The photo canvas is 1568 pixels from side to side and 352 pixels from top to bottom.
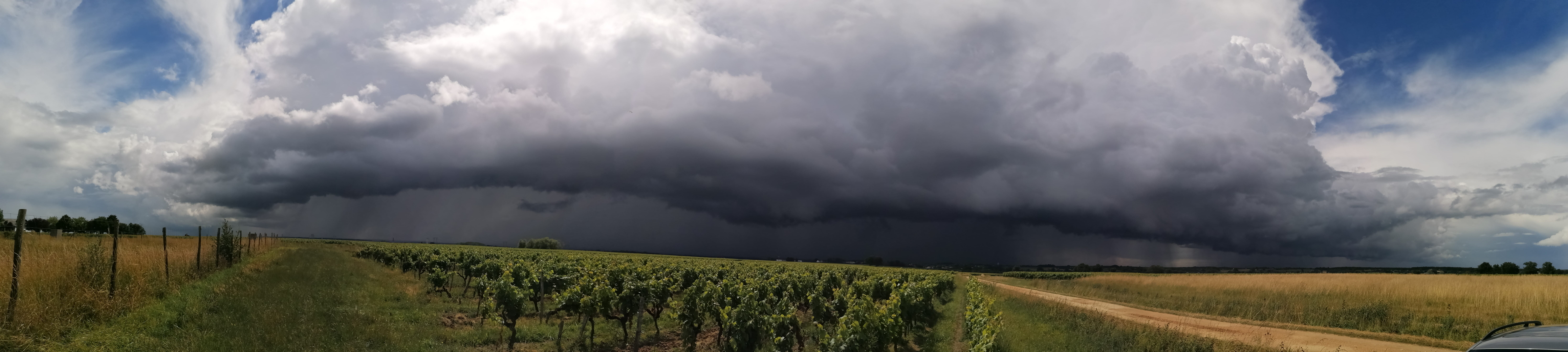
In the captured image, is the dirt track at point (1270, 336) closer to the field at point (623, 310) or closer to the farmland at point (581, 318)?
the farmland at point (581, 318)

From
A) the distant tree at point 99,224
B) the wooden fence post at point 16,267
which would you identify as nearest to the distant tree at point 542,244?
the distant tree at point 99,224

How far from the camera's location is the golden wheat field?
81.0 feet

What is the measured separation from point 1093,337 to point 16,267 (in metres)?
28.0

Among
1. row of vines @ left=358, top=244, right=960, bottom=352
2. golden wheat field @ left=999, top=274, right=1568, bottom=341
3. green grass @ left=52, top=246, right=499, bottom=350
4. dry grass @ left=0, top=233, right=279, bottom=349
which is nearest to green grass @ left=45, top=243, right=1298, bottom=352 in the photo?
green grass @ left=52, top=246, right=499, bottom=350

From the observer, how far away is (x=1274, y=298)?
36406 millimetres

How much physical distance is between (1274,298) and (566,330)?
39284mm

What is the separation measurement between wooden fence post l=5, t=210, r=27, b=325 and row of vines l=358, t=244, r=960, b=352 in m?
9.22

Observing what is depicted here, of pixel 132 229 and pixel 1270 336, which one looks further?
pixel 132 229

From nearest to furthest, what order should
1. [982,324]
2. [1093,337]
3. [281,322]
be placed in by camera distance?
1. [982,324]
2. [281,322]
3. [1093,337]

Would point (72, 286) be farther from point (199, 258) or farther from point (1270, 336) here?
point (1270, 336)

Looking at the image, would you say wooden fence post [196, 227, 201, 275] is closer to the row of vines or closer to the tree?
the row of vines

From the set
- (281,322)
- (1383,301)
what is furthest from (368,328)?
(1383,301)

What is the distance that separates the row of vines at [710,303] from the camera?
1688 centimetres

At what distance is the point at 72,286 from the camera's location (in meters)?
14.8
